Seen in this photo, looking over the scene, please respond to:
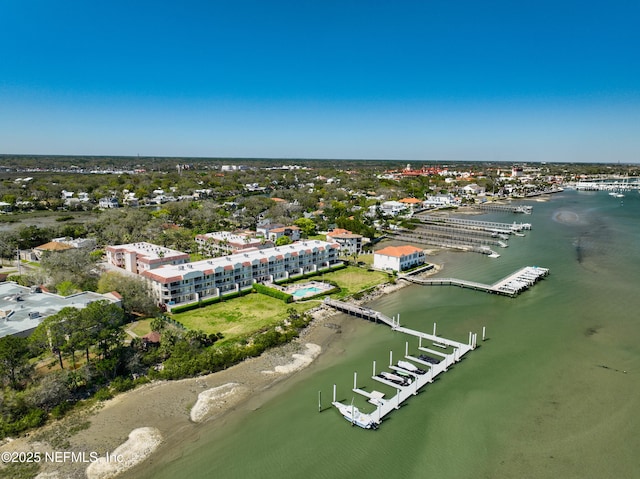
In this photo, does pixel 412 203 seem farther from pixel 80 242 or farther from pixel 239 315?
pixel 239 315

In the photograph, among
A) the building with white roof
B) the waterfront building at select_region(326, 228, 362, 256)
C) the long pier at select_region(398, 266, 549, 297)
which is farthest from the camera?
the waterfront building at select_region(326, 228, 362, 256)

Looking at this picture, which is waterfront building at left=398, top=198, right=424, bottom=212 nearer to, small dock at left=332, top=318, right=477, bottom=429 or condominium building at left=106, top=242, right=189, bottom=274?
condominium building at left=106, top=242, right=189, bottom=274

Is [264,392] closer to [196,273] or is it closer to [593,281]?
[196,273]

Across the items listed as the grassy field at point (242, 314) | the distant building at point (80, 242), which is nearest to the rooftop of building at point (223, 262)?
the grassy field at point (242, 314)

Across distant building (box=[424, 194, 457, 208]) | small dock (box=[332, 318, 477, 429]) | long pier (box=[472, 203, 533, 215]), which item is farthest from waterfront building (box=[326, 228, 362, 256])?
long pier (box=[472, 203, 533, 215])

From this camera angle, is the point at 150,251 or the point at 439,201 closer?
the point at 150,251

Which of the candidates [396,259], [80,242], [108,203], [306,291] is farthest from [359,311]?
[108,203]
